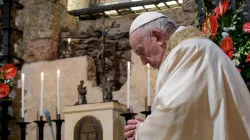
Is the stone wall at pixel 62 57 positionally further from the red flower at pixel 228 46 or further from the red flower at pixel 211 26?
the red flower at pixel 228 46

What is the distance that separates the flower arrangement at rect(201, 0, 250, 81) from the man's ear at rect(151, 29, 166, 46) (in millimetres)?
991

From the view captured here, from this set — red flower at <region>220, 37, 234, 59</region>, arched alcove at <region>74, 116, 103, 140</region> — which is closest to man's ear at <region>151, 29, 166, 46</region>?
red flower at <region>220, 37, 234, 59</region>

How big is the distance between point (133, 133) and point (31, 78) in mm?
1878

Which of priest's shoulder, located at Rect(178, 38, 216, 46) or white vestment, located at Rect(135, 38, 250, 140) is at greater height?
priest's shoulder, located at Rect(178, 38, 216, 46)

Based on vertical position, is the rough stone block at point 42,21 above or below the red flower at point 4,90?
above

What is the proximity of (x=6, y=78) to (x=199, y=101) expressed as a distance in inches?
77.5

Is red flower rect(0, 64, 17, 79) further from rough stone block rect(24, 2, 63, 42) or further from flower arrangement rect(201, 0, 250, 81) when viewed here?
flower arrangement rect(201, 0, 250, 81)

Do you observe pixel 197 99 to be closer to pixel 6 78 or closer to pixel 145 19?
pixel 145 19

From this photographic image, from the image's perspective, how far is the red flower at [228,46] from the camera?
2.45 meters

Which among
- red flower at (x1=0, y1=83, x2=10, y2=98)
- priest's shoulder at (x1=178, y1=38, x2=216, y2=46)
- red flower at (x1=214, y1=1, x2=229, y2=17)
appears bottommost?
red flower at (x1=0, y1=83, x2=10, y2=98)

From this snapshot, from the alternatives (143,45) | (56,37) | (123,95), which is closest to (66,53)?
(56,37)

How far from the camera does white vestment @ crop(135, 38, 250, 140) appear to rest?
1324 mm

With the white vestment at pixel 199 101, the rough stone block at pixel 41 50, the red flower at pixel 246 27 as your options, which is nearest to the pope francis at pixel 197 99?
the white vestment at pixel 199 101

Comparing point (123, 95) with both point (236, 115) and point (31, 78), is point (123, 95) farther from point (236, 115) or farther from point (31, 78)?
point (236, 115)
